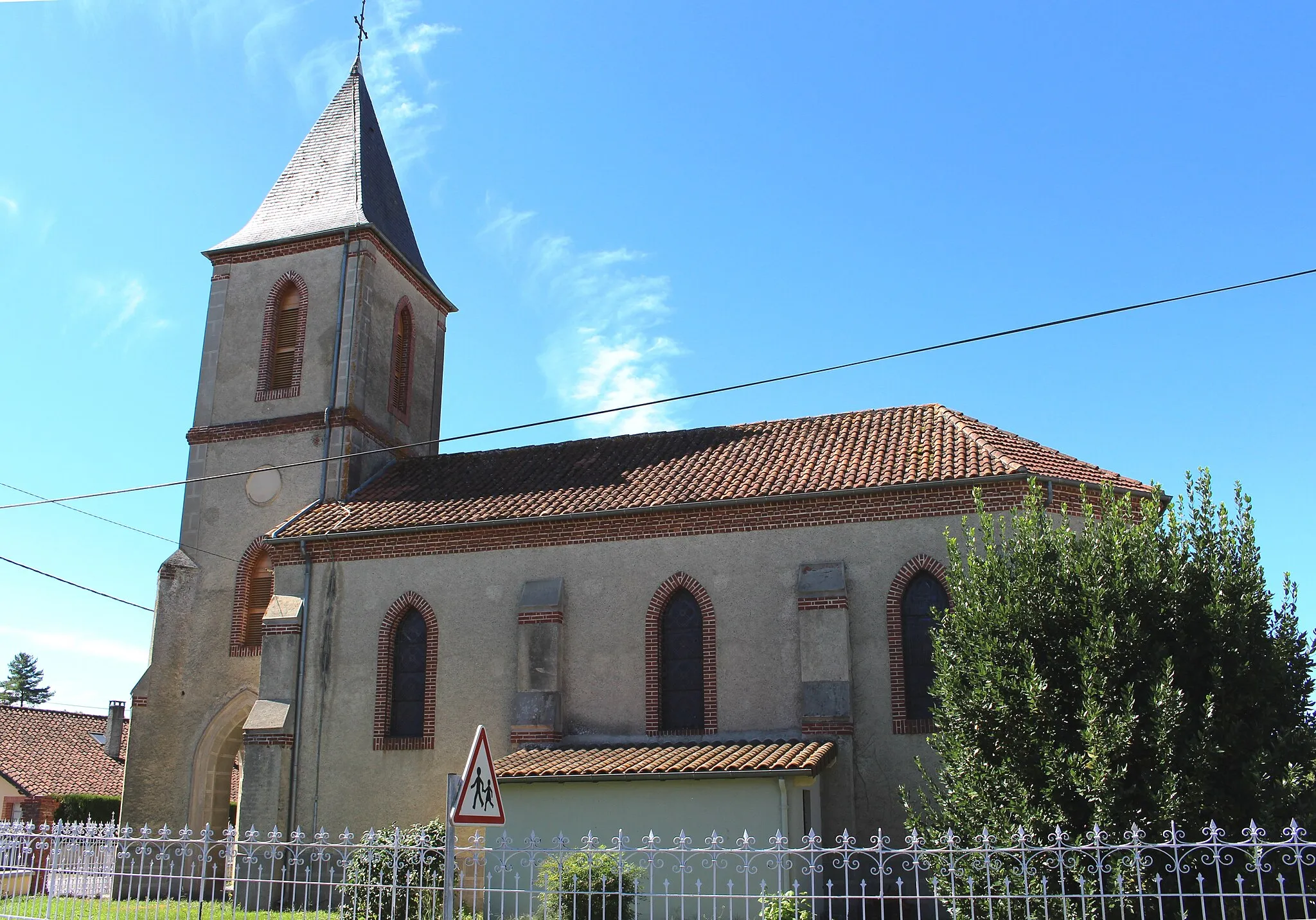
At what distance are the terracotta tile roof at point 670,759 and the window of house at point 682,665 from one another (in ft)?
2.48

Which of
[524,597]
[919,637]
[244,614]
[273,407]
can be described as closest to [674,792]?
[919,637]

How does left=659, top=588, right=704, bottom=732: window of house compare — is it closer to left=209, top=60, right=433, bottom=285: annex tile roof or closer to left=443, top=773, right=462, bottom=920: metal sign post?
left=443, top=773, right=462, bottom=920: metal sign post

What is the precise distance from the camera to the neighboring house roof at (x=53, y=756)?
32.0 meters

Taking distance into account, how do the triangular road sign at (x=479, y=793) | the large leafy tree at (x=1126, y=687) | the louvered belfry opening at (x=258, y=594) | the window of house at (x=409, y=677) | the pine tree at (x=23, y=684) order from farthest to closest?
the pine tree at (x=23, y=684) < the louvered belfry opening at (x=258, y=594) < the window of house at (x=409, y=677) < the large leafy tree at (x=1126, y=687) < the triangular road sign at (x=479, y=793)

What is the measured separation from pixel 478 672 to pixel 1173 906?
1155 centimetres

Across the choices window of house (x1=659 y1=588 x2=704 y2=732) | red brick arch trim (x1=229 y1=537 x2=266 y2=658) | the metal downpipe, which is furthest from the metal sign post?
red brick arch trim (x1=229 y1=537 x2=266 y2=658)

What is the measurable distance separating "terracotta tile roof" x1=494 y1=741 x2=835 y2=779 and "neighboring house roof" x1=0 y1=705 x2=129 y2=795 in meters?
20.8

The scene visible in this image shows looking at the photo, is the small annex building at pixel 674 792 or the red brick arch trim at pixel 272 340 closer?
the small annex building at pixel 674 792

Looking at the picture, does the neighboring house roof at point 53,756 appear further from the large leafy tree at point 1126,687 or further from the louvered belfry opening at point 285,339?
the large leafy tree at point 1126,687

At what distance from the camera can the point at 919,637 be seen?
15.9 meters

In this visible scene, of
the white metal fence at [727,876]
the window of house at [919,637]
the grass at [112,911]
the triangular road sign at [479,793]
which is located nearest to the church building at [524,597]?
the window of house at [919,637]

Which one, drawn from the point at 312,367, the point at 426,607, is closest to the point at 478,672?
the point at 426,607

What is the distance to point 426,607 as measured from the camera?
18.7 metres

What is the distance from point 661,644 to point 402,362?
10495mm
